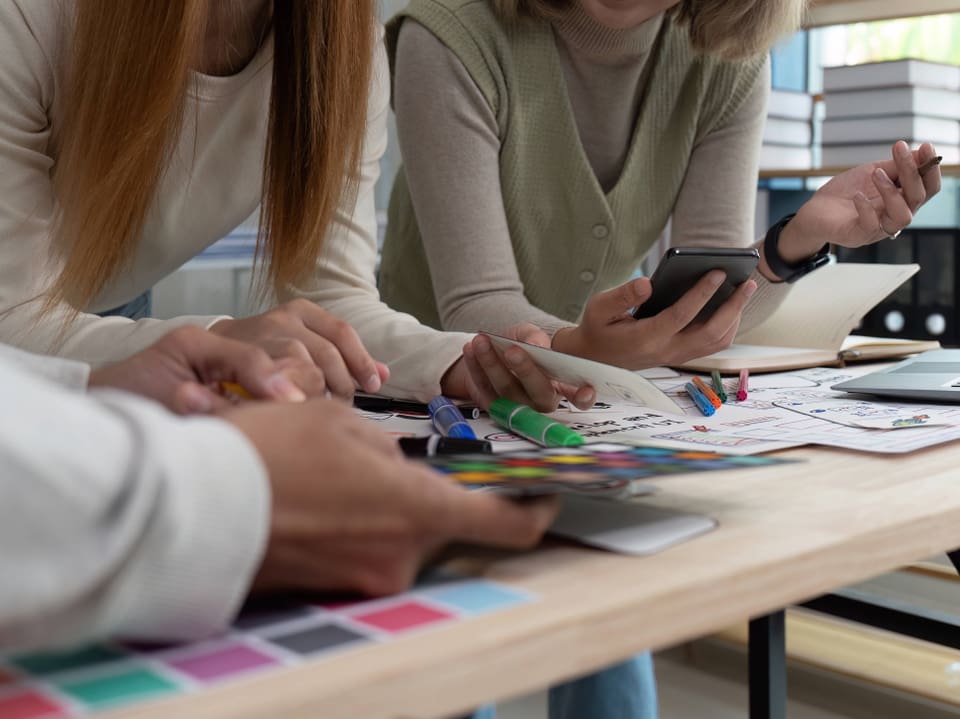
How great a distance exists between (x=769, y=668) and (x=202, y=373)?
0.49 metres

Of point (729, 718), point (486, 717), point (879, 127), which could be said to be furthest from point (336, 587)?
point (879, 127)

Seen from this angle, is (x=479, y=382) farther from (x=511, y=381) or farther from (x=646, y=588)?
(x=646, y=588)

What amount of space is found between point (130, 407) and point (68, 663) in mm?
91

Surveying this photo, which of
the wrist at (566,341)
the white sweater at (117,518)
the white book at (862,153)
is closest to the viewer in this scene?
the white sweater at (117,518)

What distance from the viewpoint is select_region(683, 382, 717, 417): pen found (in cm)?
91

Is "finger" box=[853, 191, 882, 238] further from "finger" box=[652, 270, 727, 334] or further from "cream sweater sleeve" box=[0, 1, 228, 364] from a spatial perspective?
"cream sweater sleeve" box=[0, 1, 228, 364]

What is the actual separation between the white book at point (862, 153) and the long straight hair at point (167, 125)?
1.58 metres

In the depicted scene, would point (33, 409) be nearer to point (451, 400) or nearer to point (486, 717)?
point (451, 400)

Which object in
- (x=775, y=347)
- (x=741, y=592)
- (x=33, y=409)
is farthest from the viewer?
(x=775, y=347)

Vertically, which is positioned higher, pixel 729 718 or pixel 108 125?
pixel 108 125

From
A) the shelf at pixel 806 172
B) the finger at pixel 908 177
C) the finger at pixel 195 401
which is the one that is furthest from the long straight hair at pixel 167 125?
the shelf at pixel 806 172

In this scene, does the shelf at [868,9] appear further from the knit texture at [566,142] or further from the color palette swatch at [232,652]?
the color palette swatch at [232,652]

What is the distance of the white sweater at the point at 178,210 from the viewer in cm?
89

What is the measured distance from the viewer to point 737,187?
57.6 inches
